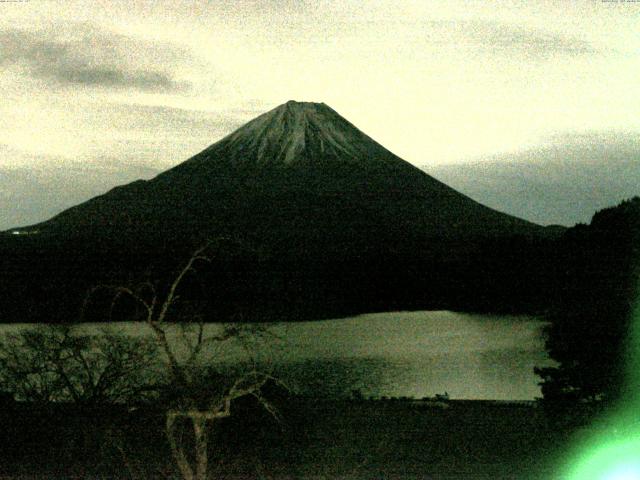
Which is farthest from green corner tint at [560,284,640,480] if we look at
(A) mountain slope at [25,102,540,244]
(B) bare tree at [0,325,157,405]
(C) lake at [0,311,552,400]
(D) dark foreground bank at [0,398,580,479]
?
(A) mountain slope at [25,102,540,244]

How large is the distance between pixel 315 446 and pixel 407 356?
57.9 ft

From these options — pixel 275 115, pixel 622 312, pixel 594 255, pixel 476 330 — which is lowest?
pixel 476 330

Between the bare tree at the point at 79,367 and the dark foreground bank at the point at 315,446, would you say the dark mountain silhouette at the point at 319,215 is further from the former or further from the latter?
the bare tree at the point at 79,367

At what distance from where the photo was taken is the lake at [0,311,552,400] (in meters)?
19.0

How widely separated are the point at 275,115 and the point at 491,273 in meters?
46.5

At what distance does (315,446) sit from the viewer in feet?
33.3

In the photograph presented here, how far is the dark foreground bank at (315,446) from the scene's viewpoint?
8750 millimetres

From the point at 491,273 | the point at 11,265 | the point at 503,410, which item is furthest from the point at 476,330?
the point at 503,410

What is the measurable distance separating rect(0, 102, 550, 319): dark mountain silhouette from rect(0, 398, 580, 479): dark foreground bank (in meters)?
42.3

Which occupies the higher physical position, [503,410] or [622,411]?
[622,411]

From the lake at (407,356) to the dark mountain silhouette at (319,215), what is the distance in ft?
41.3

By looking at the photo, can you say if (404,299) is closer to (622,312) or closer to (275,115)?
(275,115)

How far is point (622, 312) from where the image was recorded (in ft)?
26.1

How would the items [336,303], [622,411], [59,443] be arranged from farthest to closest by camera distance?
[336,303], [59,443], [622,411]
